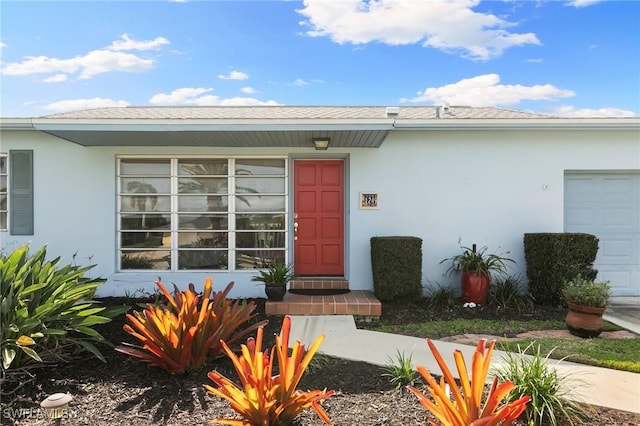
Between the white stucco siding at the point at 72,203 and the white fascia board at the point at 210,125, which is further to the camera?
the white stucco siding at the point at 72,203

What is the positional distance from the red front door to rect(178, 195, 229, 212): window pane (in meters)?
1.40

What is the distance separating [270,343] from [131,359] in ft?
4.92

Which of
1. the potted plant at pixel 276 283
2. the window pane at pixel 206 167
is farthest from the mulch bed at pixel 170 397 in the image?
the window pane at pixel 206 167

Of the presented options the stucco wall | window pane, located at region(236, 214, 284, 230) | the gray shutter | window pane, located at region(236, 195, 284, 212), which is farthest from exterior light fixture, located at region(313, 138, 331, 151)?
the gray shutter

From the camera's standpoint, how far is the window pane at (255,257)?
7.07 meters

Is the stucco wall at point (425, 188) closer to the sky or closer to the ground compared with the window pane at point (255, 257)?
closer to the sky

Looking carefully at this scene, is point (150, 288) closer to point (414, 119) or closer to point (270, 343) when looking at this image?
point (270, 343)

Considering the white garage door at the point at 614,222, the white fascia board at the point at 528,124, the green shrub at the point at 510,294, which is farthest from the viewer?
the white garage door at the point at 614,222

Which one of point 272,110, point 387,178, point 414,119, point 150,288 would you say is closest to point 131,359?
point 150,288

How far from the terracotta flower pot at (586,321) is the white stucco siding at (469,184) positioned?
1.90 meters

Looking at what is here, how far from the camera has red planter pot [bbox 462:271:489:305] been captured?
20.7 ft

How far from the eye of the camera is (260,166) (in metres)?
7.05

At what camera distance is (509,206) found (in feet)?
22.5

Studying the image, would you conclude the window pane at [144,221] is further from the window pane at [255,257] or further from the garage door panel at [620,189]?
the garage door panel at [620,189]
